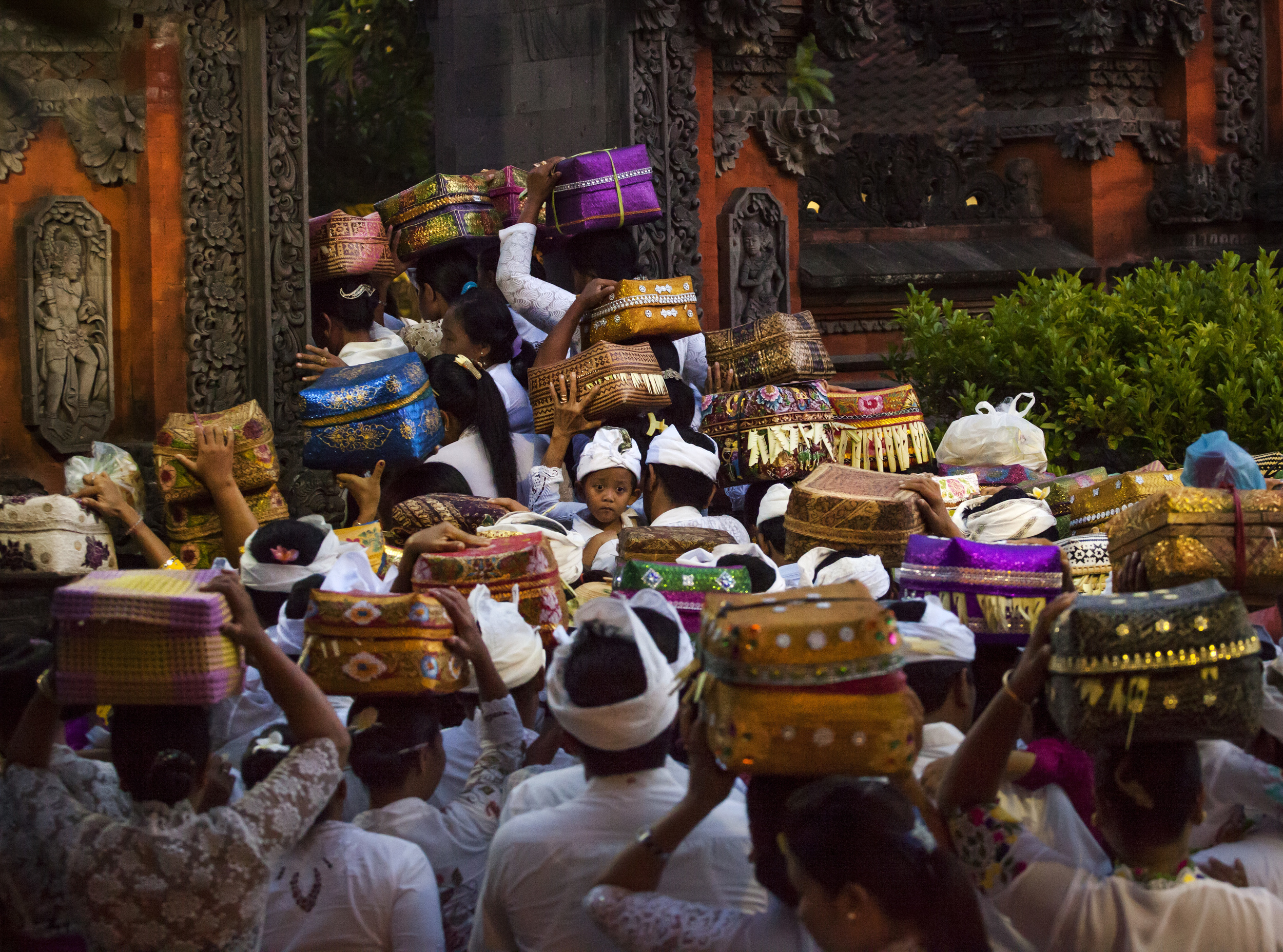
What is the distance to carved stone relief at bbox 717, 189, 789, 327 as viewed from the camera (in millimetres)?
8789

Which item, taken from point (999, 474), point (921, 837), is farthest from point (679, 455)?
point (921, 837)

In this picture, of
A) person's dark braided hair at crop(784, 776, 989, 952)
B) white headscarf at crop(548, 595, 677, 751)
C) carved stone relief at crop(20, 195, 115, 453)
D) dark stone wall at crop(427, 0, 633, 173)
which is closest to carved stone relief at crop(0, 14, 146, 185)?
carved stone relief at crop(20, 195, 115, 453)

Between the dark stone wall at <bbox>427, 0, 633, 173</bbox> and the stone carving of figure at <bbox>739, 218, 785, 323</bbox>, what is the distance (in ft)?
3.32

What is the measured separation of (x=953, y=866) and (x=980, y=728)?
355 millimetres

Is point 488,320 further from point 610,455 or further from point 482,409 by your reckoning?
point 610,455

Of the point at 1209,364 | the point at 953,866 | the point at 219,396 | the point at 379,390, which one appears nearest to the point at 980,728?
the point at 953,866

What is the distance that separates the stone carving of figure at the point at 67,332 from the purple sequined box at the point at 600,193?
193 cm

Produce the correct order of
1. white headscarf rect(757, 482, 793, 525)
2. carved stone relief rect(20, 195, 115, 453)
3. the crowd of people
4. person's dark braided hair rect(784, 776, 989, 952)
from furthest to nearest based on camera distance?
1. carved stone relief rect(20, 195, 115, 453)
2. white headscarf rect(757, 482, 793, 525)
3. the crowd of people
4. person's dark braided hair rect(784, 776, 989, 952)

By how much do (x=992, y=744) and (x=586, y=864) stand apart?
28.4 inches

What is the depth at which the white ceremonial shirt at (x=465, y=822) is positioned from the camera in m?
3.10

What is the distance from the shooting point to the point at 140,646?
8.64 ft

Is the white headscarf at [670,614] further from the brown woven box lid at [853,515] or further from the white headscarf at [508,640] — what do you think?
the brown woven box lid at [853,515]

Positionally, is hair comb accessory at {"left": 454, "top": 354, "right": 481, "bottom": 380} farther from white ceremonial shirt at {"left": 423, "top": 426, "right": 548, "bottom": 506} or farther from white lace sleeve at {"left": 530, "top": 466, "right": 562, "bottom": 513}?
Answer: white lace sleeve at {"left": 530, "top": 466, "right": 562, "bottom": 513}

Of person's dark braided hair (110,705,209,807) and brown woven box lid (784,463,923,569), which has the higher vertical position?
brown woven box lid (784,463,923,569)
